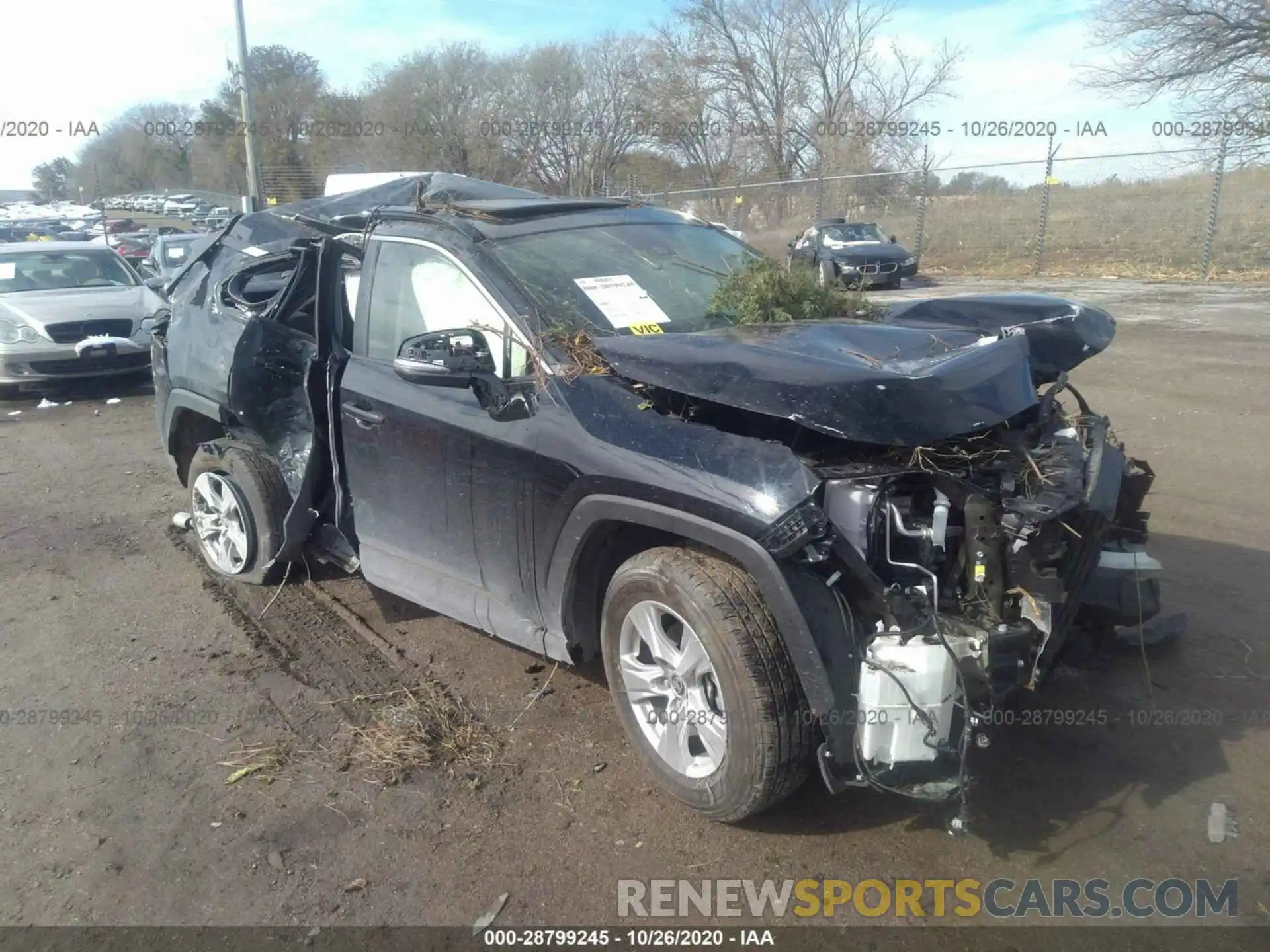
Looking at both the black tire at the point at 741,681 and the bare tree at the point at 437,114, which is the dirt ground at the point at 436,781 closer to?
the black tire at the point at 741,681

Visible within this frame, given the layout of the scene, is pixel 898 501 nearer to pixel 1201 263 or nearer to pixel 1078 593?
pixel 1078 593

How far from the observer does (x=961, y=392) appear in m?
3.13

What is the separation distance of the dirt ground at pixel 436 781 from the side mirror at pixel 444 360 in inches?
54.8

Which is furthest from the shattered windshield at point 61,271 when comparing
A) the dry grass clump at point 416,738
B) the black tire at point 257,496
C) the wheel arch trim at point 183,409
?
the dry grass clump at point 416,738

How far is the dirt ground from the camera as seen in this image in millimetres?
3047

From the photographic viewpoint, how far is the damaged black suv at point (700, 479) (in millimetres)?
2889

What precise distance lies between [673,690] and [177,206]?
42.1 m

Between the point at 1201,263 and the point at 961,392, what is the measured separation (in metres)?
18.9

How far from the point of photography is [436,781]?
3570 millimetres

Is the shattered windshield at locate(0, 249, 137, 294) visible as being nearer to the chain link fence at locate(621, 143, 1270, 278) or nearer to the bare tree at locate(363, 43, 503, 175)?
the chain link fence at locate(621, 143, 1270, 278)

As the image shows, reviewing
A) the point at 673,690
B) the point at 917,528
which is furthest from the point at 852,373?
the point at 673,690

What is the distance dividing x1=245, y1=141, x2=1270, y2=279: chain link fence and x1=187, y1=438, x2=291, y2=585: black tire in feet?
38.4

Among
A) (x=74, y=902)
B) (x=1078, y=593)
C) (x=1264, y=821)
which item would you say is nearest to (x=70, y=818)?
(x=74, y=902)

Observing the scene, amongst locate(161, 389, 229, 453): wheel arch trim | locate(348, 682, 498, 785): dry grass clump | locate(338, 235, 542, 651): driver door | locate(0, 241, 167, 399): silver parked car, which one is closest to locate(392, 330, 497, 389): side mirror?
locate(338, 235, 542, 651): driver door
